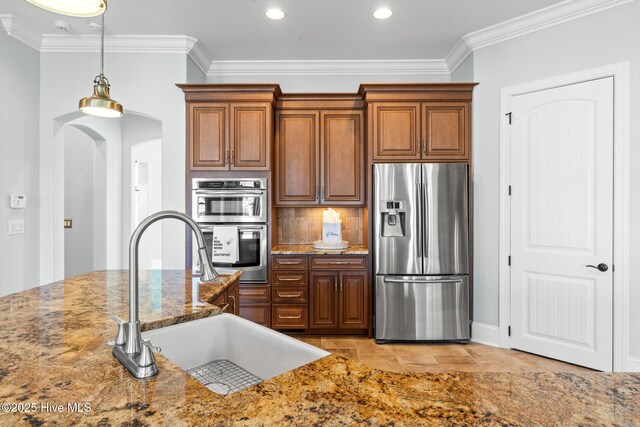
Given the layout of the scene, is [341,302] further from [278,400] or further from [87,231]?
[87,231]

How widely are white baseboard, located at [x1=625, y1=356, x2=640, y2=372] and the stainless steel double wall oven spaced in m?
3.08

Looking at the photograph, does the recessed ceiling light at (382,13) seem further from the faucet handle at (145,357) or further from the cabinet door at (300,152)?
the faucet handle at (145,357)

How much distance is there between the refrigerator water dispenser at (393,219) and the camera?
Answer: 3.48m

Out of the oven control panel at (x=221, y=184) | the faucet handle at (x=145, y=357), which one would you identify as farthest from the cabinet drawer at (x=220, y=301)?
the oven control panel at (x=221, y=184)

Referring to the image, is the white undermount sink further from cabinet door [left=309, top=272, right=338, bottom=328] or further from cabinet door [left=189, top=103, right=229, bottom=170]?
cabinet door [left=189, top=103, right=229, bottom=170]

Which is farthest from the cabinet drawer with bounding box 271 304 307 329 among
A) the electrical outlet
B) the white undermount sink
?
the electrical outlet

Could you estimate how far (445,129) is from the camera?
362cm

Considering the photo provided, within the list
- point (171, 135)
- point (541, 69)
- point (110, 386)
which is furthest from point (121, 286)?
point (541, 69)

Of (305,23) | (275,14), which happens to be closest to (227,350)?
(275,14)

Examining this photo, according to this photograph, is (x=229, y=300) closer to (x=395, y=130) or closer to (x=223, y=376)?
(x=223, y=376)

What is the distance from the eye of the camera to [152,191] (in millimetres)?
6734

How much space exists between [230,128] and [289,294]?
1774mm

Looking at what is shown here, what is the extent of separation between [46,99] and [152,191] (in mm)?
3206

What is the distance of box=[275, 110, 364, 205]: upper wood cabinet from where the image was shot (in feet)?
12.8
